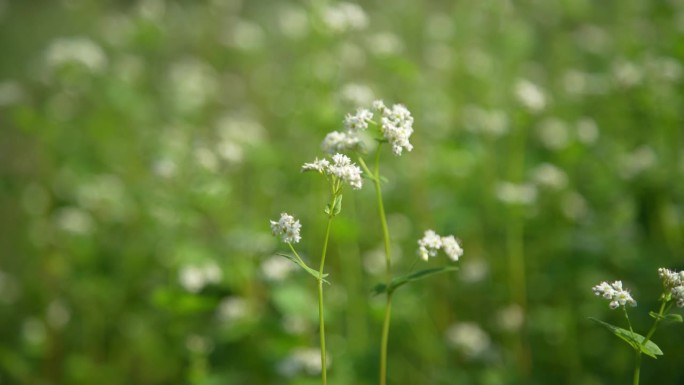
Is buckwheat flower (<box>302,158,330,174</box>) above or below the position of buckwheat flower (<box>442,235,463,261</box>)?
above

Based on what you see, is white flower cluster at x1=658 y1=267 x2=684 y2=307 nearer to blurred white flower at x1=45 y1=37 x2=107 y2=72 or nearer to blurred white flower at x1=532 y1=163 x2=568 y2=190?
blurred white flower at x1=532 y1=163 x2=568 y2=190

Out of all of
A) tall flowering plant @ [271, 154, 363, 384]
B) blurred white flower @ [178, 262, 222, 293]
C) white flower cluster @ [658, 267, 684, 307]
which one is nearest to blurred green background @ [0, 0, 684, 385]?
blurred white flower @ [178, 262, 222, 293]

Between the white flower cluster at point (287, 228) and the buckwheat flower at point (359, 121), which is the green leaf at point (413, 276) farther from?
the buckwheat flower at point (359, 121)

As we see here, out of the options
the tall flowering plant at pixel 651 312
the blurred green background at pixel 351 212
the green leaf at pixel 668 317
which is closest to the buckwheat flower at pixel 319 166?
the tall flowering plant at pixel 651 312

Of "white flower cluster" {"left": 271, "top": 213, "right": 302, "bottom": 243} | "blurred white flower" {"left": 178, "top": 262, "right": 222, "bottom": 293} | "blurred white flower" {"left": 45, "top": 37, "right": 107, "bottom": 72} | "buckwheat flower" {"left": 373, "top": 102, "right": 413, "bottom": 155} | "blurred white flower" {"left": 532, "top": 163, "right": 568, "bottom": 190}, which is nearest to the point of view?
"white flower cluster" {"left": 271, "top": 213, "right": 302, "bottom": 243}

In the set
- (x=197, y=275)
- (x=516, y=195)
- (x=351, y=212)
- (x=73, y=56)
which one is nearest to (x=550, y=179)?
(x=516, y=195)

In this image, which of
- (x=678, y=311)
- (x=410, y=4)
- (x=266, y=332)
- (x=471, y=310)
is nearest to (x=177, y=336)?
(x=266, y=332)

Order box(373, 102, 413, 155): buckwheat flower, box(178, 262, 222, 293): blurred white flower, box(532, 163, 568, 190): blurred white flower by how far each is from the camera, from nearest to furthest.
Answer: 1. box(373, 102, 413, 155): buckwheat flower
2. box(178, 262, 222, 293): blurred white flower
3. box(532, 163, 568, 190): blurred white flower

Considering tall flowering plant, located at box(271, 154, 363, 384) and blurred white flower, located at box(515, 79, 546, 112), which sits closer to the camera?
tall flowering plant, located at box(271, 154, 363, 384)

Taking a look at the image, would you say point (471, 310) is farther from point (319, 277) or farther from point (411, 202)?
point (319, 277)
